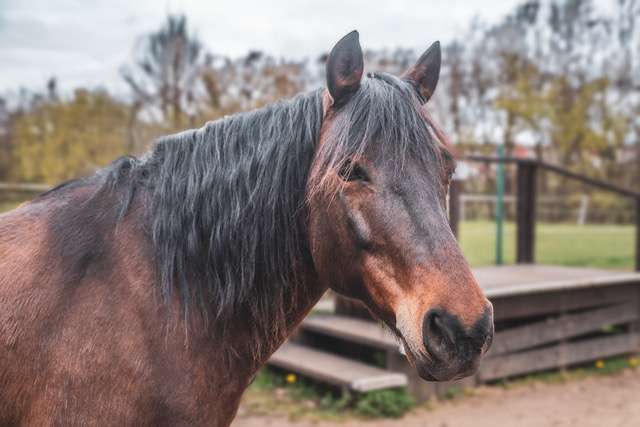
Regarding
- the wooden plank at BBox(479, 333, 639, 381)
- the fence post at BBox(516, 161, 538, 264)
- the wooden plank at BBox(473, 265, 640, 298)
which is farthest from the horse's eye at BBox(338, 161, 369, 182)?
the fence post at BBox(516, 161, 538, 264)

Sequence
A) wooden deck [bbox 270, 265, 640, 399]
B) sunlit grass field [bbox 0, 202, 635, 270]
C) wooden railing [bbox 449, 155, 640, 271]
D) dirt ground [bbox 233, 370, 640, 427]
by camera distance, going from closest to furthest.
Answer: dirt ground [bbox 233, 370, 640, 427] → wooden deck [bbox 270, 265, 640, 399] → wooden railing [bbox 449, 155, 640, 271] → sunlit grass field [bbox 0, 202, 635, 270]

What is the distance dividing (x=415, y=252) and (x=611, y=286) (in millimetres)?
5801

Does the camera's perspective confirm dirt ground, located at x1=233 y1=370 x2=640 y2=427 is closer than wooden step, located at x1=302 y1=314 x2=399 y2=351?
Yes

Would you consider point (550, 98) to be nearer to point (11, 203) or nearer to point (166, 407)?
point (11, 203)

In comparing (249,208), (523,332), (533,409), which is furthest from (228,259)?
(523,332)

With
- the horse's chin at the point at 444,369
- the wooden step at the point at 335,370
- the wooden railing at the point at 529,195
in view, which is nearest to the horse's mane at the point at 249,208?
the horse's chin at the point at 444,369

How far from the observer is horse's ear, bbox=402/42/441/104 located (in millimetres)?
1839

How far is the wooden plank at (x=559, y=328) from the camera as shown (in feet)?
17.7

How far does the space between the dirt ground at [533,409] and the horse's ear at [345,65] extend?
3.37 metres

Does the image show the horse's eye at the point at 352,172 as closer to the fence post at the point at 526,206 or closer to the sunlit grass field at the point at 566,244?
the fence post at the point at 526,206

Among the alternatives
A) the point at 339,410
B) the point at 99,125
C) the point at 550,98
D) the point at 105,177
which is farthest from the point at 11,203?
the point at 550,98

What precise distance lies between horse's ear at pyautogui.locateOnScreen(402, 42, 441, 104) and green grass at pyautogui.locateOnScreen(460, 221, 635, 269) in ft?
27.1

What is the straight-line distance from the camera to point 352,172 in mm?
1534

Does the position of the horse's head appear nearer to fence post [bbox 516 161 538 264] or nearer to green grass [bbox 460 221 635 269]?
fence post [bbox 516 161 538 264]
